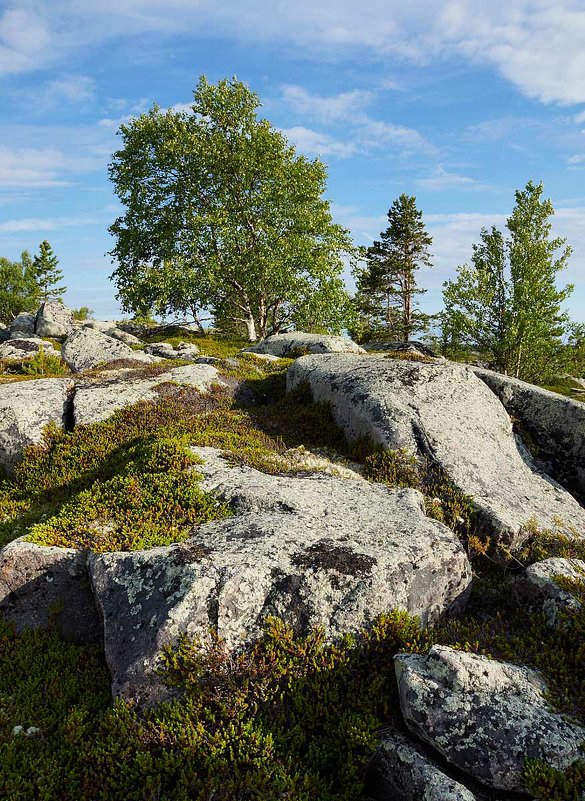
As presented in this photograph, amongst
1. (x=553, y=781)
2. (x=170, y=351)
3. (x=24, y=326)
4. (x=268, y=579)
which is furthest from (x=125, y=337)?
(x=553, y=781)

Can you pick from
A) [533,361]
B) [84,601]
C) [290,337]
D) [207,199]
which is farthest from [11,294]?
[84,601]

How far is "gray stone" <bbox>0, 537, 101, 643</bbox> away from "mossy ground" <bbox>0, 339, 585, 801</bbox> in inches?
11.9

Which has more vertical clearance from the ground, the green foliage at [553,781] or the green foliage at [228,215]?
the green foliage at [228,215]

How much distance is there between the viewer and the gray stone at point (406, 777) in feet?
18.5

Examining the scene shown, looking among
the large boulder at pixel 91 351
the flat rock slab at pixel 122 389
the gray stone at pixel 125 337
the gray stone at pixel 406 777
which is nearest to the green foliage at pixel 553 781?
the gray stone at pixel 406 777

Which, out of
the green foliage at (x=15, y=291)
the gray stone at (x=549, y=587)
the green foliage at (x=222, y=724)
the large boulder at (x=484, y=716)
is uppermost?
the green foliage at (x=15, y=291)

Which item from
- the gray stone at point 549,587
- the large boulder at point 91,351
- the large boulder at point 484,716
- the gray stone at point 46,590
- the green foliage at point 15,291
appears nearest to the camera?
the large boulder at point 484,716

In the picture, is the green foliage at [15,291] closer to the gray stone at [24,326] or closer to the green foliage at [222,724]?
the gray stone at [24,326]

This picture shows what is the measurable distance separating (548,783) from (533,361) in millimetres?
39047

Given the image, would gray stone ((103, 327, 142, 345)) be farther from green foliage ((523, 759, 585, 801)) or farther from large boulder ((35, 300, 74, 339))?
green foliage ((523, 759, 585, 801))

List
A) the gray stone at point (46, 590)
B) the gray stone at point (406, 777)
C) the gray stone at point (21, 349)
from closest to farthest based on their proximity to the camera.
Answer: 1. the gray stone at point (406, 777)
2. the gray stone at point (46, 590)
3. the gray stone at point (21, 349)

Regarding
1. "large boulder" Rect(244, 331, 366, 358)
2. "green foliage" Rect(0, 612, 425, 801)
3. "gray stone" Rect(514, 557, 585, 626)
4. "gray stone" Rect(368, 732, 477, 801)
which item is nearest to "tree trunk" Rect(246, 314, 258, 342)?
"large boulder" Rect(244, 331, 366, 358)

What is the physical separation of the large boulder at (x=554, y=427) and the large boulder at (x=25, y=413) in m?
13.6

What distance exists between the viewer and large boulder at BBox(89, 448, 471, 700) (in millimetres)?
7348
